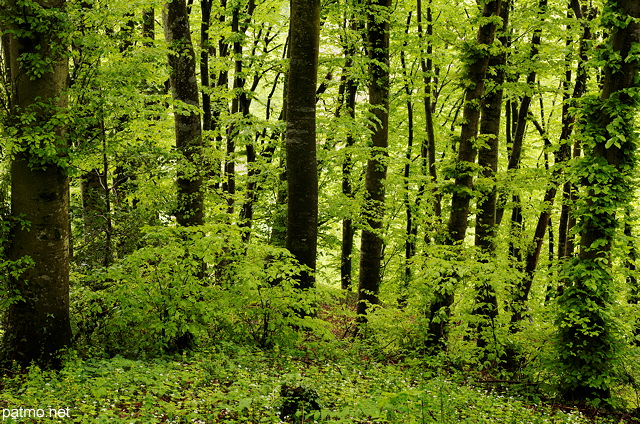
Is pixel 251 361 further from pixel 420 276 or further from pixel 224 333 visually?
pixel 420 276

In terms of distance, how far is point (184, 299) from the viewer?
7.12 metres

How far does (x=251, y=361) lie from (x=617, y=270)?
641cm

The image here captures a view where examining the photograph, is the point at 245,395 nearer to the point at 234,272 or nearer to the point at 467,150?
the point at 234,272

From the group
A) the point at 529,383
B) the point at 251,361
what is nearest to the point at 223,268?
the point at 251,361

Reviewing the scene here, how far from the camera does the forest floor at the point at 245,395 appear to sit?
182 inches

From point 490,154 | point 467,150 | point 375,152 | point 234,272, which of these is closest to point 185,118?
point 234,272

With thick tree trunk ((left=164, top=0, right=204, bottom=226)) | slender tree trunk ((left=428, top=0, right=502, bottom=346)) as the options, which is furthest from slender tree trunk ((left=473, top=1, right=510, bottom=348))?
Result: thick tree trunk ((left=164, top=0, right=204, bottom=226))

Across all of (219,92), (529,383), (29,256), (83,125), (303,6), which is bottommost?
(529,383)

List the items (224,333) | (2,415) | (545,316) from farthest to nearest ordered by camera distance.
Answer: (545,316) < (224,333) < (2,415)

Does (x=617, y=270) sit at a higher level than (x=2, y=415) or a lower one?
higher

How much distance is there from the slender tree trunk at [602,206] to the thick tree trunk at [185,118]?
694 centimetres

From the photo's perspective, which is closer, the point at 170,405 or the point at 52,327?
the point at 170,405

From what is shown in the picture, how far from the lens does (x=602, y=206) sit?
783 centimetres

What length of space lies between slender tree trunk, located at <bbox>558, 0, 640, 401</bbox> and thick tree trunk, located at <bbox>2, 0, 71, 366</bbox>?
26.3ft
